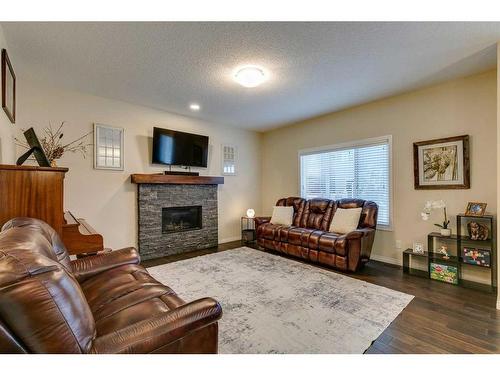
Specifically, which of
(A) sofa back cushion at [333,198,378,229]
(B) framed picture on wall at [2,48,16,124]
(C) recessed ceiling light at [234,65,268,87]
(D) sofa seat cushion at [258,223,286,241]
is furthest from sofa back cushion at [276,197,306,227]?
(B) framed picture on wall at [2,48,16,124]

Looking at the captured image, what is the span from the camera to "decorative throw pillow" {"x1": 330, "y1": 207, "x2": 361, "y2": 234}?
366 cm

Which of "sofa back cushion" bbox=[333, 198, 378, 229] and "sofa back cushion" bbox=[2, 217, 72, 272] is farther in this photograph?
"sofa back cushion" bbox=[333, 198, 378, 229]

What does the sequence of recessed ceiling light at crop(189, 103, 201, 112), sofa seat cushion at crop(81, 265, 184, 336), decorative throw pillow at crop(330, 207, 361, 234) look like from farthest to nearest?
recessed ceiling light at crop(189, 103, 201, 112)
decorative throw pillow at crop(330, 207, 361, 234)
sofa seat cushion at crop(81, 265, 184, 336)

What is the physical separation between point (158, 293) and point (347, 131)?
13.0 ft

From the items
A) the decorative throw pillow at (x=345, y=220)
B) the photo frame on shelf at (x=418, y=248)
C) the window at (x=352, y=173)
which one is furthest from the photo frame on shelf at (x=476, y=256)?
the decorative throw pillow at (x=345, y=220)

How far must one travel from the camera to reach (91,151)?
3637 mm

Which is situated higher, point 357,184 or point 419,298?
point 357,184

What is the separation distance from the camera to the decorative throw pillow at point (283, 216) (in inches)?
177

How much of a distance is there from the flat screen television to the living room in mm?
25

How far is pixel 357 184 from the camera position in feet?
13.9

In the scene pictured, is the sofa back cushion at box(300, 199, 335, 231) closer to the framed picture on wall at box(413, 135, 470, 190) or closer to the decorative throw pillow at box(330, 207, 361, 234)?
the decorative throw pillow at box(330, 207, 361, 234)

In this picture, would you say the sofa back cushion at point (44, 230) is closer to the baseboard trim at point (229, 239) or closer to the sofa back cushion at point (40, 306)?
the sofa back cushion at point (40, 306)
